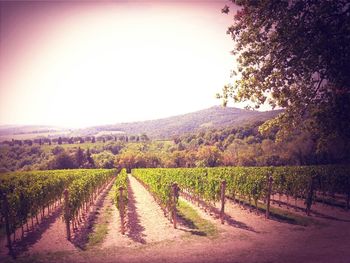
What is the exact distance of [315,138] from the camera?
859 centimetres

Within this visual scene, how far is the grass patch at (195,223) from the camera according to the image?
34.6 feet

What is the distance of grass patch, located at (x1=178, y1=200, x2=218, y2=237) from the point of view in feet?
34.6

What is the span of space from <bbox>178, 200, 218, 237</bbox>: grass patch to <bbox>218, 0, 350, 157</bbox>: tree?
5.24 metres

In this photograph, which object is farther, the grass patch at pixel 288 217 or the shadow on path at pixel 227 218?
the grass patch at pixel 288 217

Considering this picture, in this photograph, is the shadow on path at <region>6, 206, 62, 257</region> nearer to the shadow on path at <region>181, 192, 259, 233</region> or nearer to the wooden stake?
the shadow on path at <region>181, 192, 259, 233</region>

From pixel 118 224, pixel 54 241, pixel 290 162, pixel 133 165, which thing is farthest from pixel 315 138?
pixel 133 165

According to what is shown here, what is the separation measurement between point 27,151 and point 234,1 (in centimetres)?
12768

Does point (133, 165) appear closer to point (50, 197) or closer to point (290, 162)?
point (290, 162)

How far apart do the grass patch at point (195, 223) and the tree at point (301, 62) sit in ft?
17.2

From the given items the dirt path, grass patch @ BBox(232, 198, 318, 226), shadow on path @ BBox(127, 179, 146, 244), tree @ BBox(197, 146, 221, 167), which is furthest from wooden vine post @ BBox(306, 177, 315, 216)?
tree @ BBox(197, 146, 221, 167)

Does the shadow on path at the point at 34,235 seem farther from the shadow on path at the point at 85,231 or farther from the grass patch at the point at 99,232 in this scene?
the grass patch at the point at 99,232

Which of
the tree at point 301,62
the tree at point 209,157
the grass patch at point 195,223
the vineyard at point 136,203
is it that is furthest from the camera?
the tree at point 209,157

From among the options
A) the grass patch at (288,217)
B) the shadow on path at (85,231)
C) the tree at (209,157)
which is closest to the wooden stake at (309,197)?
the grass patch at (288,217)

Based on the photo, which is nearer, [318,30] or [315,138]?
[318,30]
